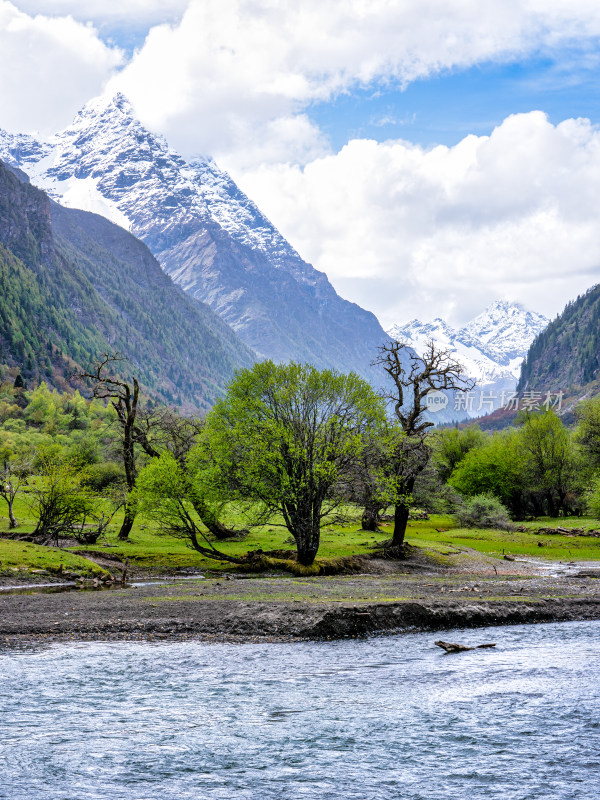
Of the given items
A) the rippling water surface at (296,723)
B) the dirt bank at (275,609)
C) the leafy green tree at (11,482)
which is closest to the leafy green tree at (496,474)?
the dirt bank at (275,609)

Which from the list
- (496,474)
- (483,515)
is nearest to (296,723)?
(483,515)

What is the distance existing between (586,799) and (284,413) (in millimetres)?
35106

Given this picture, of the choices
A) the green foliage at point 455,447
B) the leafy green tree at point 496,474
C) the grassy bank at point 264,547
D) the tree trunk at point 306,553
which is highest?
the green foliage at point 455,447

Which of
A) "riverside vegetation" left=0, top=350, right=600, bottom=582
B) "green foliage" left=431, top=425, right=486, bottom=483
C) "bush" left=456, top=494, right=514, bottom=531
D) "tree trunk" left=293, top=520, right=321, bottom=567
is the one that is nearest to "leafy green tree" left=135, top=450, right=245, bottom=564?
"riverside vegetation" left=0, top=350, right=600, bottom=582

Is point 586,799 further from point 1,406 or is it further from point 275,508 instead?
point 1,406

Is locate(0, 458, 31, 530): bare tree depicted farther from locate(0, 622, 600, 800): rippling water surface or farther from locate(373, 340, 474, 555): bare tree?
locate(0, 622, 600, 800): rippling water surface

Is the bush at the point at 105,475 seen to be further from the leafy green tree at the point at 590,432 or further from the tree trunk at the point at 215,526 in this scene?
the leafy green tree at the point at 590,432

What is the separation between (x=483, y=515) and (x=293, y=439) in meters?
59.9

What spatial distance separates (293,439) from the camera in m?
44.9

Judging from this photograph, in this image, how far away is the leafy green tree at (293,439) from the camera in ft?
147

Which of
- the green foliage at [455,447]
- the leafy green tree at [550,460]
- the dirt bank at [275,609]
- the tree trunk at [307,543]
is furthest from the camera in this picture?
the green foliage at [455,447]

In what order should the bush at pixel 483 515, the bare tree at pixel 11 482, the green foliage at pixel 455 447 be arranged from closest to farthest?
the bare tree at pixel 11 482 < the bush at pixel 483 515 < the green foliage at pixel 455 447

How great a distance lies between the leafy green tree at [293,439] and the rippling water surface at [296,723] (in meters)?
20.2

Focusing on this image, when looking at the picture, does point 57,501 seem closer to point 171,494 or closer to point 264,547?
point 171,494
